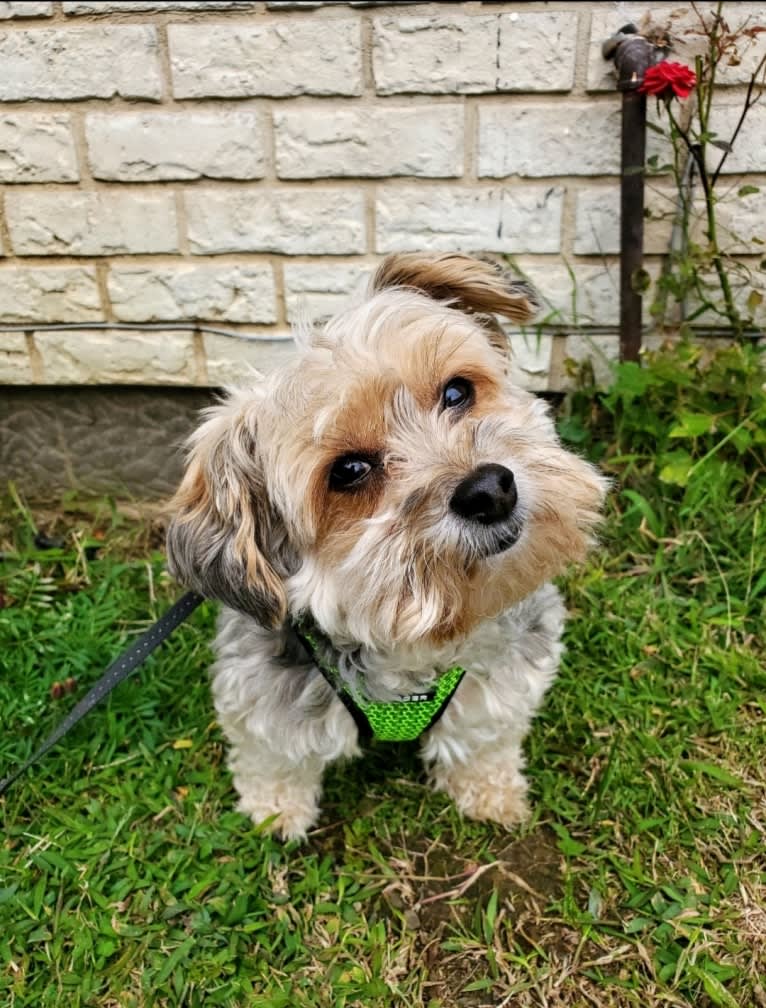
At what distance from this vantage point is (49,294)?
144 inches

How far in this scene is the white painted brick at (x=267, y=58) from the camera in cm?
312

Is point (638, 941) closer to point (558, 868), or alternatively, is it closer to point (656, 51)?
point (558, 868)

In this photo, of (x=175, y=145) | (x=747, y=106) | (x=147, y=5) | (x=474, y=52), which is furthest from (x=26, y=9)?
(x=747, y=106)

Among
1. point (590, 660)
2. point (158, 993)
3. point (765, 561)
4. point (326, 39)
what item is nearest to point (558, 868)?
point (590, 660)

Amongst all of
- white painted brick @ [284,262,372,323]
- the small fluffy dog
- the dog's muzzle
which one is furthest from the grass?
white painted brick @ [284,262,372,323]

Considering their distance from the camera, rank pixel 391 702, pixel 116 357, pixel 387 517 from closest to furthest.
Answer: pixel 387 517 → pixel 391 702 → pixel 116 357

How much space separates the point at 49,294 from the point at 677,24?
113 inches

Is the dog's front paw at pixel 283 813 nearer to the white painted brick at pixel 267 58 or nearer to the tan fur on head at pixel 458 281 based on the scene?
the tan fur on head at pixel 458 281

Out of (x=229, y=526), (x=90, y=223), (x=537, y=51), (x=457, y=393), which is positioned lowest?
(x=229, y=526)

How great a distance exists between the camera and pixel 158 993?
222 cm

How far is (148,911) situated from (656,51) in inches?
135

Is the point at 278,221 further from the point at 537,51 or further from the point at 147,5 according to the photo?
the point at 537,51

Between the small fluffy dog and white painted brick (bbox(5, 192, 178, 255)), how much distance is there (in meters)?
1.62

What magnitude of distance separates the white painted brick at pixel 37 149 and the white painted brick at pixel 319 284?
39.7 inches
